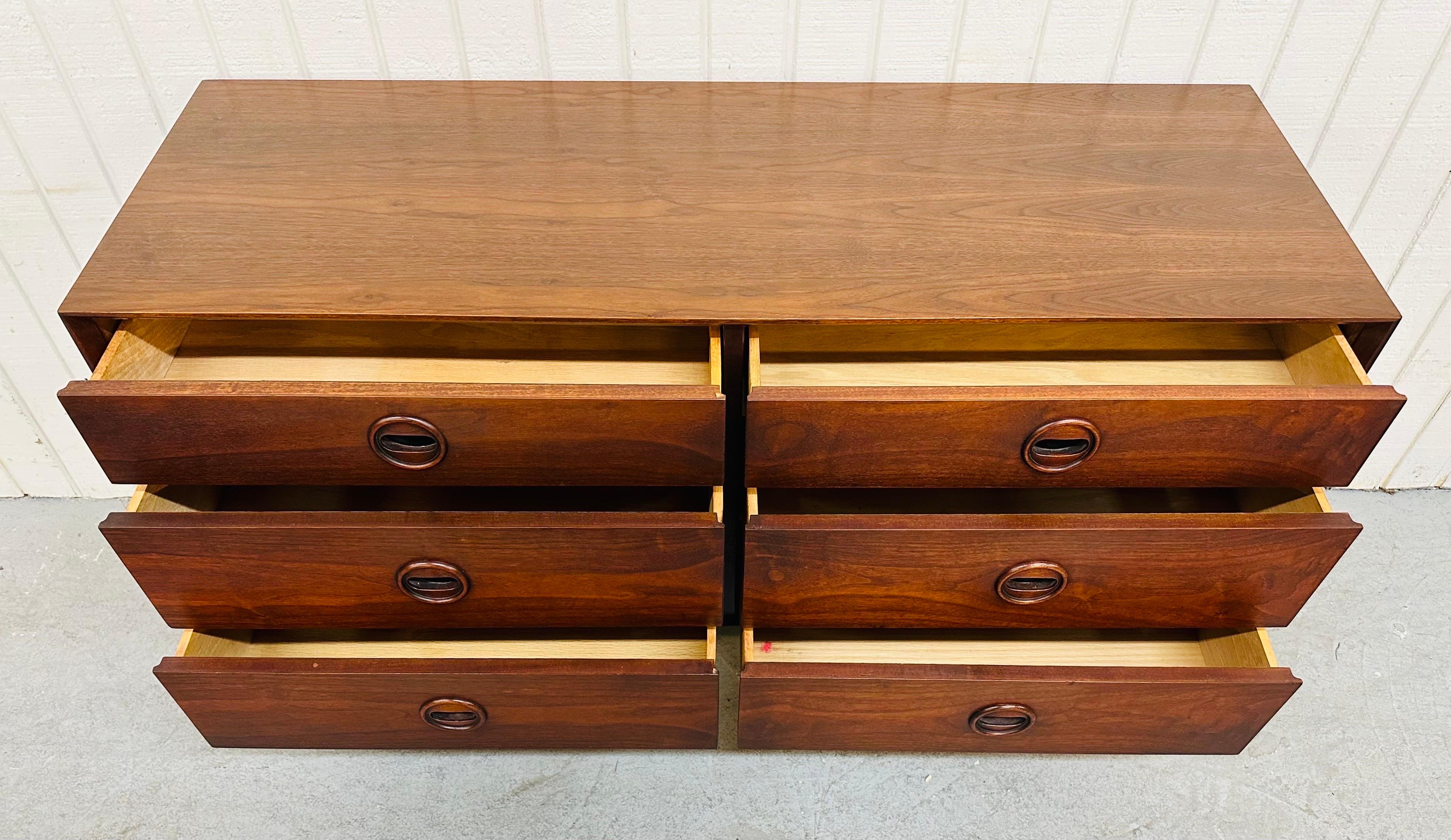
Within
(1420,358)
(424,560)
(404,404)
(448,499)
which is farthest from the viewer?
(1420,358)

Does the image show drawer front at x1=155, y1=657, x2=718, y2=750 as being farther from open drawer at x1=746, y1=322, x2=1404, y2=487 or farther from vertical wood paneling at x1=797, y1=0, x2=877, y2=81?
vertical wood paneling at x1=797, y1=0, x2=877, y2=81

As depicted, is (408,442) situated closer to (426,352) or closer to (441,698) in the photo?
(426,352)

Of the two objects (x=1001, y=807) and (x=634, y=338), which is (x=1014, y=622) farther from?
(x=634, y=338)

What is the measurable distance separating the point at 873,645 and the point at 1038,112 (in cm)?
60

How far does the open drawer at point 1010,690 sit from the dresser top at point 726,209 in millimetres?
371

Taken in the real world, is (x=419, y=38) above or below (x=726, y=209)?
above

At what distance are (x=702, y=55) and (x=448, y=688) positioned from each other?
73 centimetres

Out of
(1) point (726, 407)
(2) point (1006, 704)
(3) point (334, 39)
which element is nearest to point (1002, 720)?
(2) point (1006, 704)

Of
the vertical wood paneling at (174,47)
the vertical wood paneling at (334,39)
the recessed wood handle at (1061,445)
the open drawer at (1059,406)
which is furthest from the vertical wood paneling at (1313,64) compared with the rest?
the vertical wood paneling at (174,47)

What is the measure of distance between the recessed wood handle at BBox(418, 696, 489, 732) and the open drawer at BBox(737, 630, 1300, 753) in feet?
0.91

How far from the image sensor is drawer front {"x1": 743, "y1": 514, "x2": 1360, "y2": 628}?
94 cm

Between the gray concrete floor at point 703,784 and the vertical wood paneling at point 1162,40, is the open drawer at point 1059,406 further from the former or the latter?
the gray concrete floor at point 703,784

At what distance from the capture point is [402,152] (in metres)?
1.02

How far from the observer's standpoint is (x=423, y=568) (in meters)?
0.96
